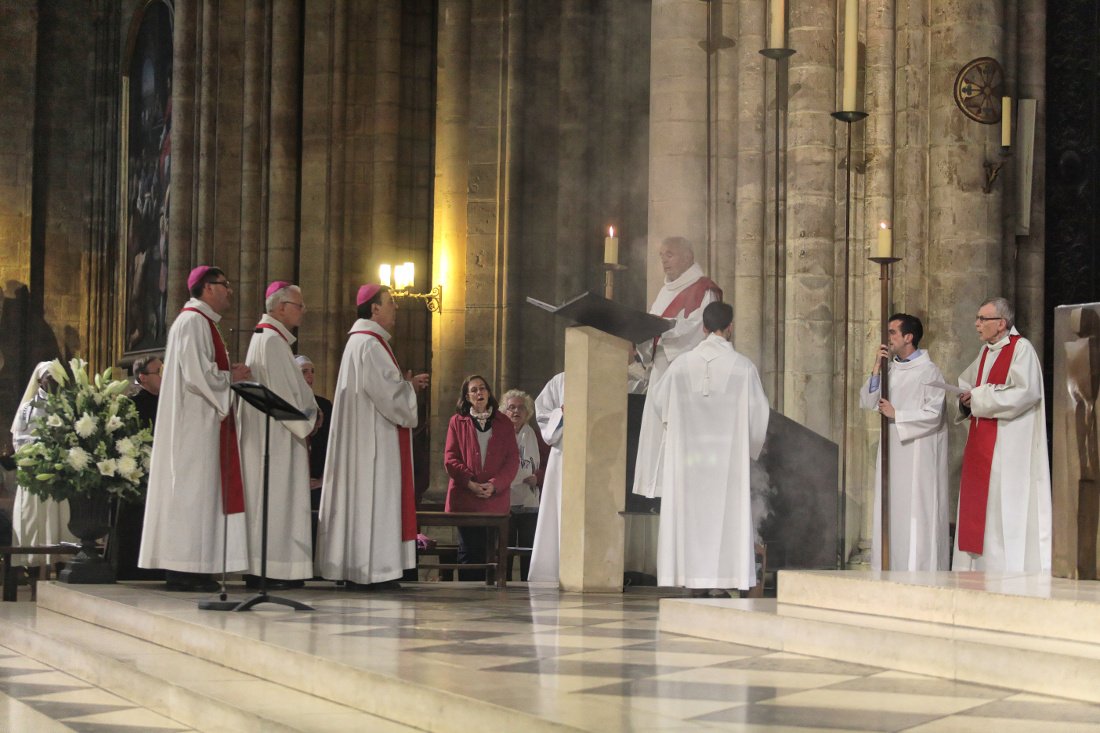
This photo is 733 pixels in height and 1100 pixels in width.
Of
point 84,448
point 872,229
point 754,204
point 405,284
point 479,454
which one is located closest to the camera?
point 84,448

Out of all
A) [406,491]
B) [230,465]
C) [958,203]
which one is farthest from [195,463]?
[958,203]

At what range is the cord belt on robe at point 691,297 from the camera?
30.8 ft

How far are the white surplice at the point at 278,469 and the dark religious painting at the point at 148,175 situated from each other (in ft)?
38.1

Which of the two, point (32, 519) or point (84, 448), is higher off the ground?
point (84, 448)

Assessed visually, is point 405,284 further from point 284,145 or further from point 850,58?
point 850,58

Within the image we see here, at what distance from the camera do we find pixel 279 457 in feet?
29.3

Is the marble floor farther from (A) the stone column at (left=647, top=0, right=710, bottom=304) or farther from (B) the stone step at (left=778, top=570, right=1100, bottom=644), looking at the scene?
(A) the stone column at (left=647, top=0, right=710, bottom=304)

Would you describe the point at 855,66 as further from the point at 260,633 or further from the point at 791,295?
the point at 260,633

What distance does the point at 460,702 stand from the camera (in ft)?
16.2

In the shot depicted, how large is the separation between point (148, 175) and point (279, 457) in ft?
43.5

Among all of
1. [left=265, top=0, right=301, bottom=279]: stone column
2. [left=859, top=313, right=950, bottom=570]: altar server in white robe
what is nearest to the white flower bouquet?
[left=859, top=313, right=950, bottom=570]: altar server in white robe

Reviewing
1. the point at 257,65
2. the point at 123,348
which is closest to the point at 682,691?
the point at 257,65

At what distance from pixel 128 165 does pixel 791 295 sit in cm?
1417

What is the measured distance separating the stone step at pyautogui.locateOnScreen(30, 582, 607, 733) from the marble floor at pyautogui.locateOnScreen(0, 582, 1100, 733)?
0.10ft
